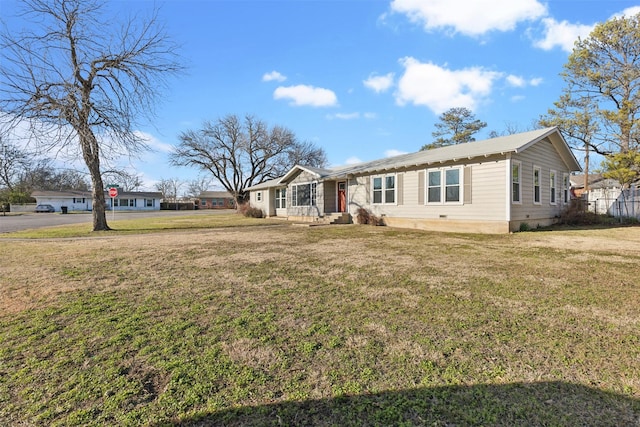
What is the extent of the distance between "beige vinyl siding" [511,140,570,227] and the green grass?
7051mm

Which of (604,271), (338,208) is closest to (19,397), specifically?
(604,271)

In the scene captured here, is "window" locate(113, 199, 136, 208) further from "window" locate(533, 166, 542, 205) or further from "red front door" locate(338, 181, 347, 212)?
"window" locate(533, 166, 542, 205)

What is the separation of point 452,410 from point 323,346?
116 centimetres

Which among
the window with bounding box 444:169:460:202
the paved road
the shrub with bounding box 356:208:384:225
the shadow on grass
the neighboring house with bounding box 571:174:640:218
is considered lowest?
the shadow on grass

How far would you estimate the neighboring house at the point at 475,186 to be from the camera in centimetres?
1130

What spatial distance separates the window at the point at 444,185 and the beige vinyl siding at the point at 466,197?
17 cm

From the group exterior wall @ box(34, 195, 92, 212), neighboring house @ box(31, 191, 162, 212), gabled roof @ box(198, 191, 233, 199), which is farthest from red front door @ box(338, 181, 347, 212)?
gabled roof @ box(198, 191, 233, 199)

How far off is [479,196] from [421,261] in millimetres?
6899

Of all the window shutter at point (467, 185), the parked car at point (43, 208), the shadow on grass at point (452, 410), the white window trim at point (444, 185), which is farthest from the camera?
the parked car at point (43, 208)

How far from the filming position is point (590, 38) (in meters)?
19.3

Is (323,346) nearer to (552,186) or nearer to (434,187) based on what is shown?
(434,187)

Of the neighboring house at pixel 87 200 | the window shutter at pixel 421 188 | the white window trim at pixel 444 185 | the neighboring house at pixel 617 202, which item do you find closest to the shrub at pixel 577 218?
the neighboring house at pixel 617 202

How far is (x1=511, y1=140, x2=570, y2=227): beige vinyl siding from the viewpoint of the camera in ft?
39.0

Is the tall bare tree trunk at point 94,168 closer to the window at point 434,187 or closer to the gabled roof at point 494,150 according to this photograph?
the gabled roof at point 494,150
